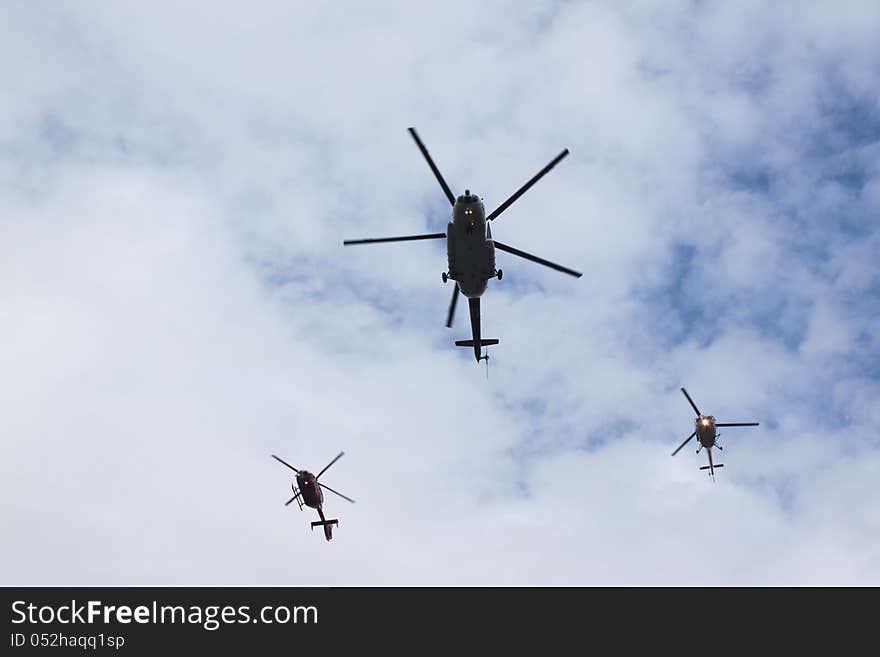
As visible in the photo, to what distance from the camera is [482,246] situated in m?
32.5

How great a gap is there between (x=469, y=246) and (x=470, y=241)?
0.31 meters

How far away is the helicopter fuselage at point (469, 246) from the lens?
31.1m

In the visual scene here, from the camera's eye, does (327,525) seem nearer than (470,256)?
No

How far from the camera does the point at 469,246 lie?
106ft

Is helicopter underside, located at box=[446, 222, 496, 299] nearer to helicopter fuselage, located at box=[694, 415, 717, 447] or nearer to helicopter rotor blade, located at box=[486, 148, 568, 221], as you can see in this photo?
helicopter rotor blade, located at box=[486, 148, 568, 221]

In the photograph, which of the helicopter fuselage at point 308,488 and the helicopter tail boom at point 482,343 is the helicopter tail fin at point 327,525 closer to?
the helicopter fuselage at point 308,488

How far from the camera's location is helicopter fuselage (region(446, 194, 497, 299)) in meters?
31.1
